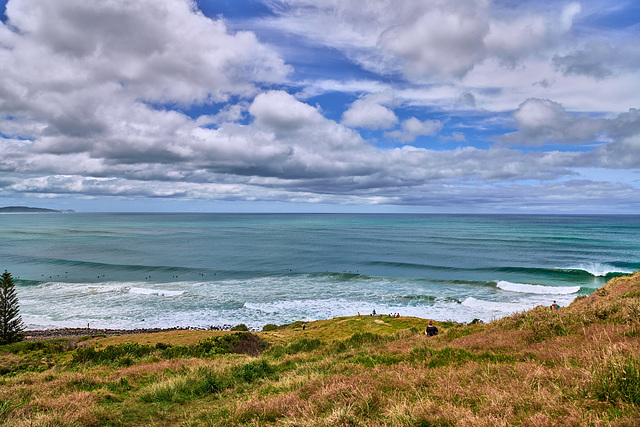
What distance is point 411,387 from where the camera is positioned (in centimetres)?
678

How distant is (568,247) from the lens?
78.4 m

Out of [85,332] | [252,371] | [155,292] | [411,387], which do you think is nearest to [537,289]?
[252,371]

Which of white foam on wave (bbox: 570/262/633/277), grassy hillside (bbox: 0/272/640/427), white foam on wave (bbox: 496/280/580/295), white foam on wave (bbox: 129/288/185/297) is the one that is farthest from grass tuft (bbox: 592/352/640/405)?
white foam on wave (bbox: 570/262/633/277)

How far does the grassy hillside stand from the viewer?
500cm

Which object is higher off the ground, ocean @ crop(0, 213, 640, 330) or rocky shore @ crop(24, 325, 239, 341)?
ocean @ crop(0, 213, 640, 330)

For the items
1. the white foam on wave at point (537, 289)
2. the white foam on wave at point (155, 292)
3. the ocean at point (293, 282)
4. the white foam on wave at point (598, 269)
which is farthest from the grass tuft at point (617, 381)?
the white foam on wave at point (598, 269)

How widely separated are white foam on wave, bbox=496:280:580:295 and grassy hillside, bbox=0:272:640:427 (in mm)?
36004

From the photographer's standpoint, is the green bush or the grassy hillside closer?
the grassy hillside

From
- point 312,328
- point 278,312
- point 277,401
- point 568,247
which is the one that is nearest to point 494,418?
point 277,401

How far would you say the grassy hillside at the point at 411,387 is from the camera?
5.00m

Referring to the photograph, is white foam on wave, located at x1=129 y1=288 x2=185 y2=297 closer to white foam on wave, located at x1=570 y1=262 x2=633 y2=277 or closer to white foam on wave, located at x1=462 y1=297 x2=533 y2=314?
white foam on wave, located at x1=462 y1=297 x2=533 y2=314

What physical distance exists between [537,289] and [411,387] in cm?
4628

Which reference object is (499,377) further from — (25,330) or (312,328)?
(25,330)

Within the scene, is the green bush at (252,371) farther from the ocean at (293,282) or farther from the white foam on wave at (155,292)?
the white foam on wave at (155,292)
